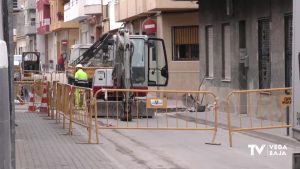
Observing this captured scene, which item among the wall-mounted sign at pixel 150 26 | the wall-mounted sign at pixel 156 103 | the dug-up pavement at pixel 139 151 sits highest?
the wall-mounted sign at pixel 150 26

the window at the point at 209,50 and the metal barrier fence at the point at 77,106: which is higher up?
the window at the point at 209,50

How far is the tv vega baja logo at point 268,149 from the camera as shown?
11932 millimetres

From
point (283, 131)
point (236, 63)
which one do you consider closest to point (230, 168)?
point (283, 131)

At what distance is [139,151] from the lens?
12508 millimetres

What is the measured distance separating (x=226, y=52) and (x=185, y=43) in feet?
30.0

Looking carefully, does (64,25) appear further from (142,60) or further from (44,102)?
(44,102)

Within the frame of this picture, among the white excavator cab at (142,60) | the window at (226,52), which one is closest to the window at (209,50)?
the window at (226,52)

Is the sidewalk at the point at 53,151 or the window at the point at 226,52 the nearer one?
the sidewalk at the point at 53,151

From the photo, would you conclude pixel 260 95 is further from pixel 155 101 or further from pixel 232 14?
pixel 232 14

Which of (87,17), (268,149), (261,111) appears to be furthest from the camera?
(87,17)

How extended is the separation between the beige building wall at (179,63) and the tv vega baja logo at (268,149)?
1727 centimetres

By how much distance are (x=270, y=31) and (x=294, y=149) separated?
663cm

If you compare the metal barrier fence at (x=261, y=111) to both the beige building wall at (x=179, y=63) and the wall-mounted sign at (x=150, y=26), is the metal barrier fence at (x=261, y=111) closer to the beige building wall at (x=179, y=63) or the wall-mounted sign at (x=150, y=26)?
the beige building wall at (x=179, y=63)

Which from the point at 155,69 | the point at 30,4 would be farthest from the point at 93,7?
the point at 30,4
